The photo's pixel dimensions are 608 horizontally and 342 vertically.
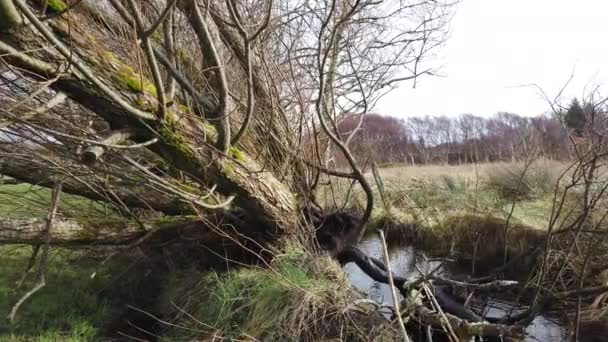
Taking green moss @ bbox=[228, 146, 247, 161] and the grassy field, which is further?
the grassy field

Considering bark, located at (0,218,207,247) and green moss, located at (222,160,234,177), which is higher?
green moss, located at (222,160,234,177)

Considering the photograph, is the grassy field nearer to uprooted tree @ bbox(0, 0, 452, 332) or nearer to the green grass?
uprooted tree @ bbox(0, 0, 452, 332)

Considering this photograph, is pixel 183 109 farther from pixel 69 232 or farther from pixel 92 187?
pixel 69 232

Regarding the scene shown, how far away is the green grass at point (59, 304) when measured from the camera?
3549 mm

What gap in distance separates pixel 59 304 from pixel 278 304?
239cm

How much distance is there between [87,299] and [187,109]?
2390 millimetres

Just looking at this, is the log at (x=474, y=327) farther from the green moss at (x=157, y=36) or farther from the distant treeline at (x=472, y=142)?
the green moss at (x=157, y=36)

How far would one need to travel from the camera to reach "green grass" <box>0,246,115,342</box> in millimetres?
3549

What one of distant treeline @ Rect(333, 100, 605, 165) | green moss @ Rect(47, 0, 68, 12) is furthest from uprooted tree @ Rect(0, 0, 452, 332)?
distant treeline @ Rect(333, 100, 605, 165)

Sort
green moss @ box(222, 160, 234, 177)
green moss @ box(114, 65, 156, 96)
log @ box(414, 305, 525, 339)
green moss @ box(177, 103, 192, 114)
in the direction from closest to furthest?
log @ box(414, 305, 525, 339) < green moss @ box(114, 65, 156, 96) < green moss @ box(177, 103, 192, 114) < green moss @ box(222, 160, 234, 177)

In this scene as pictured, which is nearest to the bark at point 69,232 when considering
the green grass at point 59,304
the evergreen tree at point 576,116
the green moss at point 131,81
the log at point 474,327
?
the green grass at point 59,304

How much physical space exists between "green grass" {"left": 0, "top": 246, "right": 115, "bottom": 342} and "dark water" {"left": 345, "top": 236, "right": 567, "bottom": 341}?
8.24 ft

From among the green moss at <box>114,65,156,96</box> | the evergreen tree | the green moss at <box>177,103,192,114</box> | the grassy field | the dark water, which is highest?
the green moss at <box>114,65,156,96</box>

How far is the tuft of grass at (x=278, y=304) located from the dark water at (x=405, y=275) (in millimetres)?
527
